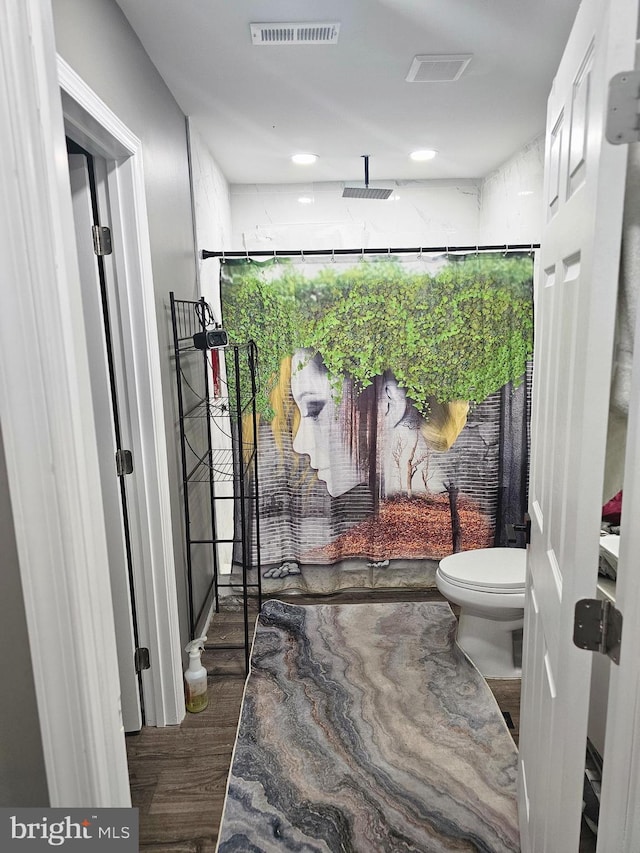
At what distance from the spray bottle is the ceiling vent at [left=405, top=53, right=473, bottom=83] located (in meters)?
2.29

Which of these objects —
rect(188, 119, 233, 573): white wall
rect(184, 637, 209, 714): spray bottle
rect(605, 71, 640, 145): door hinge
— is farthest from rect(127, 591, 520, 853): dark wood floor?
rect(605, 71, 640, 145): door hinge

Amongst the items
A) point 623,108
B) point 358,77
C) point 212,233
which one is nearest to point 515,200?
point 358,77

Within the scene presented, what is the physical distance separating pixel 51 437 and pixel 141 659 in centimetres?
154

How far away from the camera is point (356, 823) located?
1728mm

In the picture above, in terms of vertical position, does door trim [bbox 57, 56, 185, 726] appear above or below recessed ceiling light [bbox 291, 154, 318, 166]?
below

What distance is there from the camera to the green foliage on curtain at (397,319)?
2799mm

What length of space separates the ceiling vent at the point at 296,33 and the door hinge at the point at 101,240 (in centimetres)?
79

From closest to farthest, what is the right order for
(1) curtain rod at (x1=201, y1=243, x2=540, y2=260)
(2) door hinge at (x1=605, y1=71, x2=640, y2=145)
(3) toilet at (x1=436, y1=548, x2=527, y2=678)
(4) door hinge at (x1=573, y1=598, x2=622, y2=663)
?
1. (2) door hinge at (x1=605, y1=71, x2=640, y2=145)
2. (4) door hinge at (x1=573, y1=598, x2=622, y2=663)
3. (3) toilet at (x1=436, y1=548, x2=527, y2=678)
4. (1) curtain rod at (x1=201, y1=243, x2=540, y2=260)

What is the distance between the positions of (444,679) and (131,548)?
1407 millimetres

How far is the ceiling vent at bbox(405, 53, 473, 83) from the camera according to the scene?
204cm

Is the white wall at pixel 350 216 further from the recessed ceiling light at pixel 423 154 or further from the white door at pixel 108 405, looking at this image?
the white door at pixel 108 405

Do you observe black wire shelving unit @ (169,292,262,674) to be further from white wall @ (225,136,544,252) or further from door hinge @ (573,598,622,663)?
door hinge @ (573,598,622,663)

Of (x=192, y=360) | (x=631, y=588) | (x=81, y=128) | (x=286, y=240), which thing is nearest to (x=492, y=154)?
(x=286, y=240)

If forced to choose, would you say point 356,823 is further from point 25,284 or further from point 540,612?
point 25,284
